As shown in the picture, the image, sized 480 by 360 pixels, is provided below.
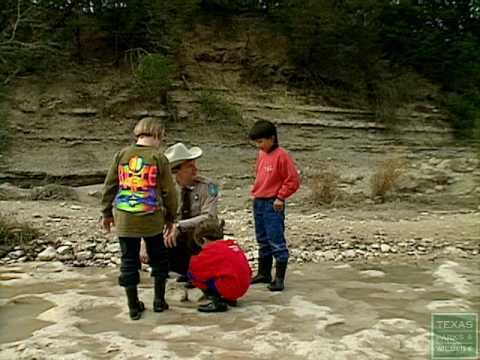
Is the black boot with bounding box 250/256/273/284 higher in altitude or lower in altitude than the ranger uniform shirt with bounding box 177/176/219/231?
lower

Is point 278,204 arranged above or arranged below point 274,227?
above

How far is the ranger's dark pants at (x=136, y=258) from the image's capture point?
13.0 ft

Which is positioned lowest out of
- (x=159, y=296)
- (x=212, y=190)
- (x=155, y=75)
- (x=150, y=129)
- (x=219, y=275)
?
(x=159, y=296)

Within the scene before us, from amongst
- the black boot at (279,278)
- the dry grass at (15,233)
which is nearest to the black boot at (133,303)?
the black boot at (279,278)

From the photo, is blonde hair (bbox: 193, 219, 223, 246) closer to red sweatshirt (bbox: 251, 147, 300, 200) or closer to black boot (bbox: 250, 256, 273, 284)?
red sweatshirt (bbox: 251, 147, 300, 200)

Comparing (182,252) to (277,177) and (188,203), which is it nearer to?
(188,203)

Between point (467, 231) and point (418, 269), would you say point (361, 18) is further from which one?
point (418, 269)

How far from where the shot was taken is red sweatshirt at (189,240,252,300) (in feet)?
13.6

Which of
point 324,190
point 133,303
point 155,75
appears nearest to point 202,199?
point 133,303

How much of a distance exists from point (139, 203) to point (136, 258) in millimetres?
360

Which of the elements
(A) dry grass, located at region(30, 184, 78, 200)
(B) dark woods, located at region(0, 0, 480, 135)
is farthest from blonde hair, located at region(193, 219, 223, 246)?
(B) dark woods, located at region(0, 0, 480, 135)

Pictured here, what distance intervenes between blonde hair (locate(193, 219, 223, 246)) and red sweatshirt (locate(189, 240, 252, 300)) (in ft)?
0.37

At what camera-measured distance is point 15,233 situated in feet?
21.8

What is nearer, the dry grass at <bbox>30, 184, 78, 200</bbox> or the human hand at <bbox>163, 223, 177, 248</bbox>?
the human hand at <bbox>163, 223, 177, 248</bbox>
